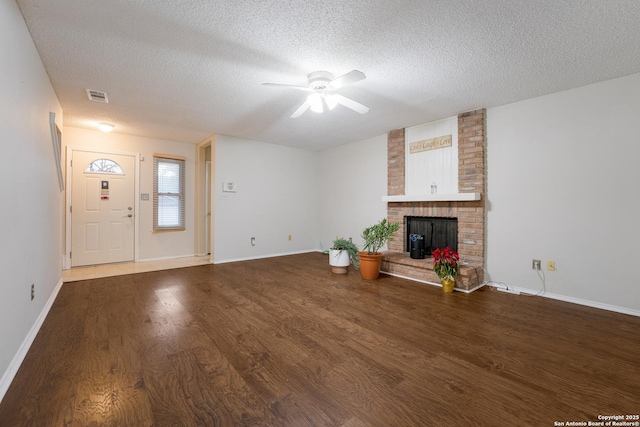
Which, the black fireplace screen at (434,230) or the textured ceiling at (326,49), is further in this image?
the black fireplace screen at (434,230)

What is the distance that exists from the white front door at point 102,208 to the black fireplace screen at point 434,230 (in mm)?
5112

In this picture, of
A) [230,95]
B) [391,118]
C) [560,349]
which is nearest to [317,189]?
[391,118]

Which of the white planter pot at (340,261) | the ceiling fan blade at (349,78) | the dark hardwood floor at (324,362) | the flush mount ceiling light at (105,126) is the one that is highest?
the flush mount ceiling light at (105,126)

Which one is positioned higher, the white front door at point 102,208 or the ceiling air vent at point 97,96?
the ceiling air vent at point 97,96

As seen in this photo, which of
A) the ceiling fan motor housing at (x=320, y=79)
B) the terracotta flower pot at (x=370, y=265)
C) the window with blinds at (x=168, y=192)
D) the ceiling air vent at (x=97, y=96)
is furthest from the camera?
the window with blinds at (x=168, y=192)

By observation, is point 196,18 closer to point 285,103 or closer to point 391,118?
point 285,103

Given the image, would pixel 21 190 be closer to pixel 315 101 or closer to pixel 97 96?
pixel 97 96

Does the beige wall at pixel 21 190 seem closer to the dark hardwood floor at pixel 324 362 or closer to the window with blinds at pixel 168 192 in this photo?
the dark hardwood floor at pixel 324 362

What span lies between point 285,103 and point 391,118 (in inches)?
66.4

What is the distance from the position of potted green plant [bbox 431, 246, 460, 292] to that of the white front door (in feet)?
17.4

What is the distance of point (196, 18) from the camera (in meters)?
1.98

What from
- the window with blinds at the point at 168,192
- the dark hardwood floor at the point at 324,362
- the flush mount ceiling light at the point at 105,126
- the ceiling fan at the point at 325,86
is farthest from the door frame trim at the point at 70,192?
the ceiling fan at the point at 325,86

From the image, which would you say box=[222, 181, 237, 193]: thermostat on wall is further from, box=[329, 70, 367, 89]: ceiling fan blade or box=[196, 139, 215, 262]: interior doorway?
box=[329, 70, 367, 89]: ceiling fan blade

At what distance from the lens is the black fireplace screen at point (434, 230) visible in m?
4.19
